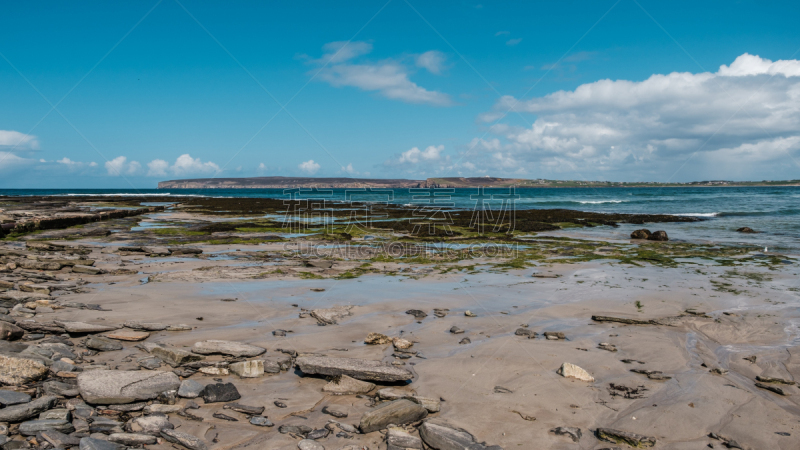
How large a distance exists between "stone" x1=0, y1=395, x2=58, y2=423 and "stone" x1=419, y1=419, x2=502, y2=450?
350 cm

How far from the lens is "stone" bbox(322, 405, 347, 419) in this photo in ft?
Answer: 14.9

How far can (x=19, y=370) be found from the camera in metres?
4.60

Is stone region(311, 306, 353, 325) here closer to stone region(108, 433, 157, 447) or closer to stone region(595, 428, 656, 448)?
stone region(108, 433, 157, 447)

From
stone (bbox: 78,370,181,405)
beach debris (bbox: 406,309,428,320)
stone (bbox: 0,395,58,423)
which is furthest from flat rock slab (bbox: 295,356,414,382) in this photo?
beach debris (bbox: 406,309,428,320)

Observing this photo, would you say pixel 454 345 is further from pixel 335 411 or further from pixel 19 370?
pixel 19 370

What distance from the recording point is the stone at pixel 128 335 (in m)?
6.42

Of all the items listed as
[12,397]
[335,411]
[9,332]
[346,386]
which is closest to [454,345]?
[346,386]

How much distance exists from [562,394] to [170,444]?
414cm

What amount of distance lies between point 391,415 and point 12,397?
3.57 meters

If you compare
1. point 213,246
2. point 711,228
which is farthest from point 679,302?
point 711,228

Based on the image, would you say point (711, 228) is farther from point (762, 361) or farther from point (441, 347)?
point (441, 347)

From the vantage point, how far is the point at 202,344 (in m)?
6.07

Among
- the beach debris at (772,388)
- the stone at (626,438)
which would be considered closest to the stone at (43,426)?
the stone at (626,438)

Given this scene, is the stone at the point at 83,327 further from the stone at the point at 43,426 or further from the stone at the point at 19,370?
the stone at the point at 43,426
